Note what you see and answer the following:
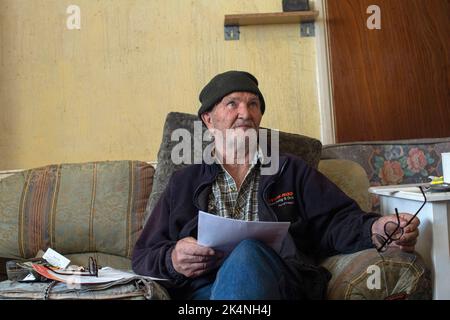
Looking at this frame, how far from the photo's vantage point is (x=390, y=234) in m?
1.18

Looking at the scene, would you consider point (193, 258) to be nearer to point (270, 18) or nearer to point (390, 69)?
point (270, 18)

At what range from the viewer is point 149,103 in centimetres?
226

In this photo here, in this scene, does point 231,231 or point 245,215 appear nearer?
point 231,231

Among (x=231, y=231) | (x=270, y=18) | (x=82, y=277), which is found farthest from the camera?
(x=270, y=18)

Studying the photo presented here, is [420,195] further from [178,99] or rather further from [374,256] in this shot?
[178,99]

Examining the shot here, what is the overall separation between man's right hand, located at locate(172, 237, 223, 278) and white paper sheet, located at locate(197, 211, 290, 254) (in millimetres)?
21

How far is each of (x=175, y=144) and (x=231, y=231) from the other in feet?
2.38

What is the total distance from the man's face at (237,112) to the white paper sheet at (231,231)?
1.42 ft

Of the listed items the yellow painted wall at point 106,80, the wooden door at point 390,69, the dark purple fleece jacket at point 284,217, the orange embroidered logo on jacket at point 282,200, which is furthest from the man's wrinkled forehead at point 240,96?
the wooden door at point 390,69

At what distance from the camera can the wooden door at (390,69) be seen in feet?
7.38

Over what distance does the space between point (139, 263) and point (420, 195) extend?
0.82 m

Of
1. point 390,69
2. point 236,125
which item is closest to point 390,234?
point 236,125
